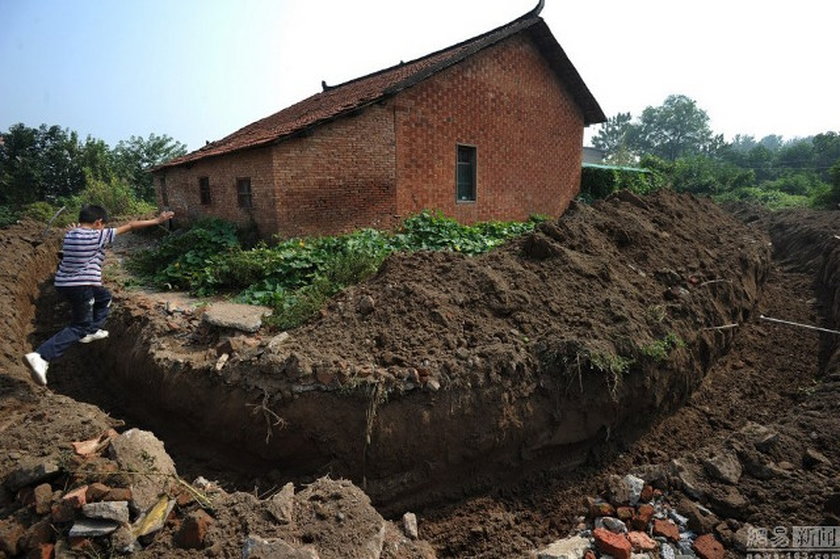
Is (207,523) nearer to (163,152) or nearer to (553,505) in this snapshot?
(553,505)

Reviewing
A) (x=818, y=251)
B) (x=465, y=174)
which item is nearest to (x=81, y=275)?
(x=465, y=174)

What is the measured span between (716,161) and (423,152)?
4746 cm

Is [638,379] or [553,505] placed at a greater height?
[638,379]

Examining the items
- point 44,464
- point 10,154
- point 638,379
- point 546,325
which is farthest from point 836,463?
point 10,154

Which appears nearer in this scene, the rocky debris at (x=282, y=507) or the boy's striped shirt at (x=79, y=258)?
the rocky debris at (x=282, y=507)

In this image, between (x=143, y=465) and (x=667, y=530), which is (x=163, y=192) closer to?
(x=143, y=465)

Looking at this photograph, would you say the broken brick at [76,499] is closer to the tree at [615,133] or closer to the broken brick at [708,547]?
the broken brick at [708,547]

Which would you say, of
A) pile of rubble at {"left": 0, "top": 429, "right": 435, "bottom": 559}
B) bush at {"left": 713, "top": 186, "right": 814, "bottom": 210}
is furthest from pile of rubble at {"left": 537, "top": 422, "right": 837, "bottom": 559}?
bush at {"left": 713, "top": 186, "right": 814, "bottom": 210}

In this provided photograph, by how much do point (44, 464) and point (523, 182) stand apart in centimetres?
1187

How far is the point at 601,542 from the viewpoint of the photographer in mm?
2783

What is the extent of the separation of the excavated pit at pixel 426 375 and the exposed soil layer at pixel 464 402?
19 mm

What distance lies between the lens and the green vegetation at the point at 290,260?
5461mm

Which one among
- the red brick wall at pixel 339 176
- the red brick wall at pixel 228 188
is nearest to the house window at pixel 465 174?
the red brick wall at pixel 339 176

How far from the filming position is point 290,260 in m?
6.55
